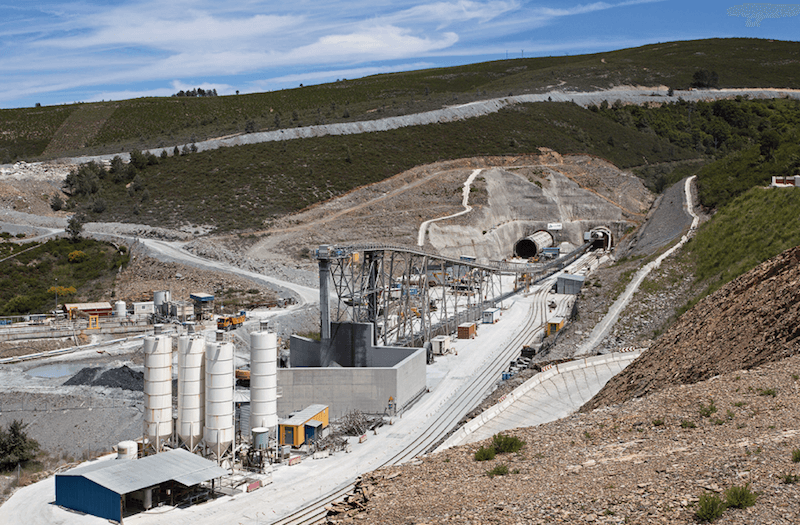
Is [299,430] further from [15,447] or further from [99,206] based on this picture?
[99,206]

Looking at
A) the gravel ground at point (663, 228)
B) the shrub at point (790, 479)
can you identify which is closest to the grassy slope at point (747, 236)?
the gravel ground at point (663, 228)

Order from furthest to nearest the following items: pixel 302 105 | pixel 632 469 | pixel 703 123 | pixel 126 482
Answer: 1. pixel 302 105
2. pixel 703 123
3. pixel 126 482
4. pixel 632 469

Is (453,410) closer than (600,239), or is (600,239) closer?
(453,410)

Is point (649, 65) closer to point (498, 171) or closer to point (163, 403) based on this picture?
point (498, 171)

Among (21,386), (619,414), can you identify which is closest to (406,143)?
(21,386)

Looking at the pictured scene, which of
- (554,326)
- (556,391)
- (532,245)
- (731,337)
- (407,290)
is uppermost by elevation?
(731,337)

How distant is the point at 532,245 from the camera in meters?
91.6

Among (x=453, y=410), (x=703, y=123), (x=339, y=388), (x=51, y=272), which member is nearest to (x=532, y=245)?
(x=453, y=410)

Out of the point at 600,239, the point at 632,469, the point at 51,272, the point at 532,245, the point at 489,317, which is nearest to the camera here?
the point at 632,469

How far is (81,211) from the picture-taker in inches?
3413

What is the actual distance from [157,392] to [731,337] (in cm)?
2321

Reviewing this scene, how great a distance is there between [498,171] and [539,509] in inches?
3812

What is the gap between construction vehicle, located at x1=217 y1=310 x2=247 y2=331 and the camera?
52906mm

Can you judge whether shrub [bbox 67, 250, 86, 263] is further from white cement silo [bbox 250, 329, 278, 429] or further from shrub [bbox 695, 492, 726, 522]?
shrub [bbox 695, 492, 726, 522]
